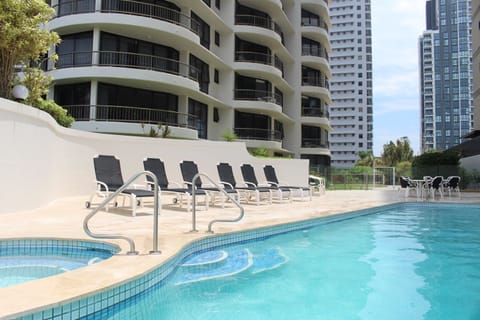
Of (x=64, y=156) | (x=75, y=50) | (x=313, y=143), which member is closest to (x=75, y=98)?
(x=75, y=50)

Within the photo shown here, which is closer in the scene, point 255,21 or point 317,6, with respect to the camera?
point 255,21

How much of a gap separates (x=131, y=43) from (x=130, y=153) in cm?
960

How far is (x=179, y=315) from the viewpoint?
3.71 m

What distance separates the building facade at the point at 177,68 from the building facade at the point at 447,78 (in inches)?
3534

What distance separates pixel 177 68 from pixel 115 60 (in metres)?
3.59

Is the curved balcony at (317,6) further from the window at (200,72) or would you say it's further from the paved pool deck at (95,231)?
the paved pool deck at (95,231)

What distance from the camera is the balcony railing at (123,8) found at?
20.5 meters

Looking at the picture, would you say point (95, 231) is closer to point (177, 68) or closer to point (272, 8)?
point (177, 68)

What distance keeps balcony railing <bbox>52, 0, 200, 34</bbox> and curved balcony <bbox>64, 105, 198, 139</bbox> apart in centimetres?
491

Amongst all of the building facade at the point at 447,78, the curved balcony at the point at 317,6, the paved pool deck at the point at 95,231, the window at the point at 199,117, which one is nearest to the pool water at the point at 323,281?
the paved pool deck at the point at 95,231

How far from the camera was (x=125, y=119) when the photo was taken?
67.9ft

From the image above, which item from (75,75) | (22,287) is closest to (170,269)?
(22,287)

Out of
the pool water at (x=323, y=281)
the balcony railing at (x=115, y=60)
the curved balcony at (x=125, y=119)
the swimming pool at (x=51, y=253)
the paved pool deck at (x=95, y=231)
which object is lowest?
the pool water at (x=323, y=281)

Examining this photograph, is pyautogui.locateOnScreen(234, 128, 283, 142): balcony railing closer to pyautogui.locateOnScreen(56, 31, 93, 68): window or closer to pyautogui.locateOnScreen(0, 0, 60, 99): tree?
pyautogui.locateOnScreen(56, 31, 93, 68): window
